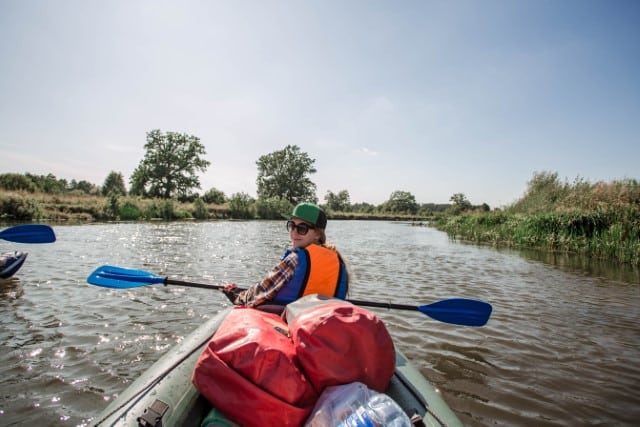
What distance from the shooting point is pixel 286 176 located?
198ft

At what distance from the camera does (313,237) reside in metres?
2.74

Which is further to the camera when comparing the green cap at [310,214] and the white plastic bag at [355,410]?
the green cap at [310,214]

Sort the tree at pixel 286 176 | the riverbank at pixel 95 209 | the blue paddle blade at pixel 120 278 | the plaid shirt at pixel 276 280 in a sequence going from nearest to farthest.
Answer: the plaid shirt at pixel 276 280 < the blue paddle blade at pixel 120 278 < the riverbank at pixel 95 209 < the tree at pixel 286 176

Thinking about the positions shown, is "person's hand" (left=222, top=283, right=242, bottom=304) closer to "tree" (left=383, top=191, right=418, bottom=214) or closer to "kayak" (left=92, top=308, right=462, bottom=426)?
"kayak" (left=92, top=308, right=462, bottom=426)

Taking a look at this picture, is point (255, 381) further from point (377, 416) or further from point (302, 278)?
point (302, 278)

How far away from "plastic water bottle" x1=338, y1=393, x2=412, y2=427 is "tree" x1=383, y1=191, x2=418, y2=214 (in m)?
76.8

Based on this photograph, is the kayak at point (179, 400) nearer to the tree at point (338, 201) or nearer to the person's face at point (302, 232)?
the person's face at point (302, 232)

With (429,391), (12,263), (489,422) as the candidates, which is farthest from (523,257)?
(12,263)

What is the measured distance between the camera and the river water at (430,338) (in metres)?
2.49

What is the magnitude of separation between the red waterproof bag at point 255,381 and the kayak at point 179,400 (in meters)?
0.23

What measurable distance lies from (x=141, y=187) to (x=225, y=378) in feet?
154

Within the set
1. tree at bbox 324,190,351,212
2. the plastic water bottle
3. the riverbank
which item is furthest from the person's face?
tree at bbox 324,190,351,212

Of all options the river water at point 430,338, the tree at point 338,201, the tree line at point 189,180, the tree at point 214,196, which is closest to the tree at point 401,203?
the tree at point 338,201

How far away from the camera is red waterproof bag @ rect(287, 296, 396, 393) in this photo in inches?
53.2
